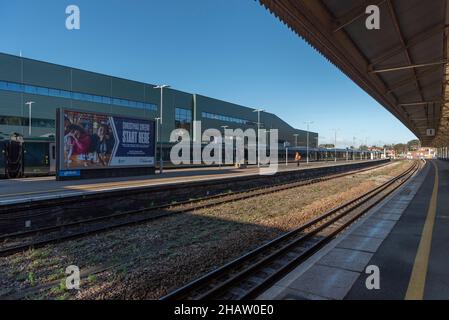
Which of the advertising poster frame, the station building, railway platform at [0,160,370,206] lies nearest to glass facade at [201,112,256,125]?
the station building

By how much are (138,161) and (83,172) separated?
4.16 m

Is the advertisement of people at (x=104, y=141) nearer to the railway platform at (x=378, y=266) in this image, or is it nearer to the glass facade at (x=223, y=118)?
the railway platform at (x=378, y=266)

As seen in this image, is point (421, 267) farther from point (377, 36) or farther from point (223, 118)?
point (223, 118)

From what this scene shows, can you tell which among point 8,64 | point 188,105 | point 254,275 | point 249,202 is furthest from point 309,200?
point 188,105

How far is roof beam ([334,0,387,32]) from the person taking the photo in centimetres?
821

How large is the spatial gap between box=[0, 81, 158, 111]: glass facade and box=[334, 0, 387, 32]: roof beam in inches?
1854

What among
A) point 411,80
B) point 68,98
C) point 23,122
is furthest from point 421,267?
point 68,98

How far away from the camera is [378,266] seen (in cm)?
604

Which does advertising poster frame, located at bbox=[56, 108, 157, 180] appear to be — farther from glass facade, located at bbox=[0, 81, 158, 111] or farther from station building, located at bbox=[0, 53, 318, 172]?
glass facade, located at bbox=[0, 81, 158, 111]

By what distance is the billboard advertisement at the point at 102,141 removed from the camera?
706 inches

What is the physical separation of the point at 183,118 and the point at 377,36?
57.0 m

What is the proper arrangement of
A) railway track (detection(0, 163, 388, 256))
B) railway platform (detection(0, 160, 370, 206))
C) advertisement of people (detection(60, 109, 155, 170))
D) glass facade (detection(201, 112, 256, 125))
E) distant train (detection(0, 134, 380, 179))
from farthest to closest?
glass facade (detection(201, 112, 256, 125))
distant train (detection(0, 134, 380, 179))
advertisement of people (detection(60, 109, 155, 170))
railway platform (detection(0, 160, 370, 206))
railway track (detection(0, 163, 388, 256))
